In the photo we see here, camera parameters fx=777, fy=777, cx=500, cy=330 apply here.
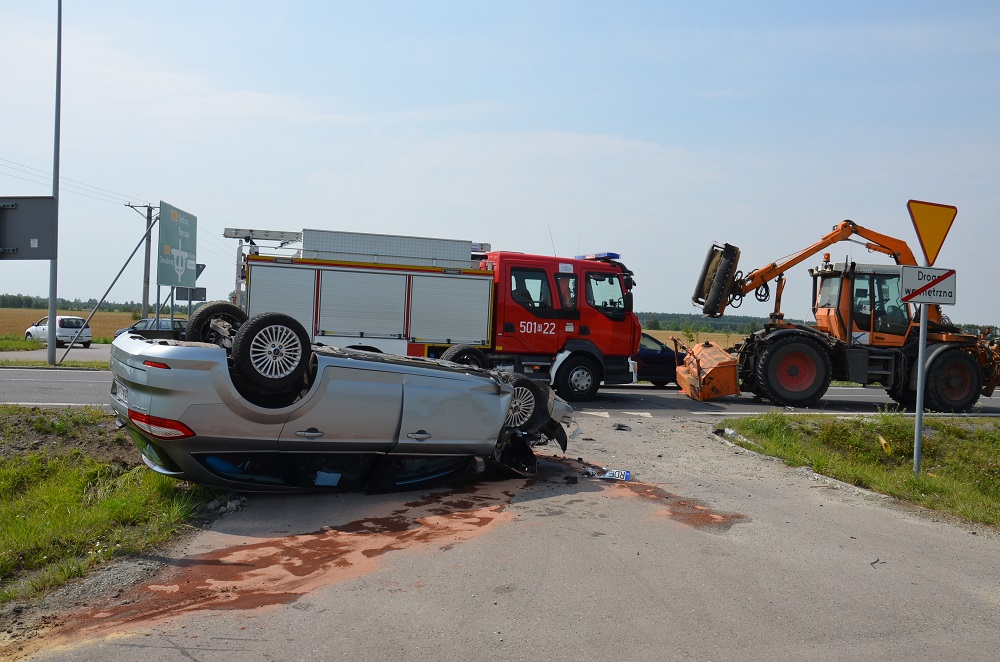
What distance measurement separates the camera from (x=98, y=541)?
5.78 m

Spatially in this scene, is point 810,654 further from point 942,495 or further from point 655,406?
point 655,406

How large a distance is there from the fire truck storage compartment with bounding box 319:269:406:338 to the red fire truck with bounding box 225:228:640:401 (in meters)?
0.02

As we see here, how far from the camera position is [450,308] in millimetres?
15203

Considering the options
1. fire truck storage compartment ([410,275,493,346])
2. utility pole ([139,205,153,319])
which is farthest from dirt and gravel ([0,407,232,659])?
utility pole ([139,205,153,319])

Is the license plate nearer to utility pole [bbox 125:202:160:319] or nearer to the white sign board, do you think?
the white sign board

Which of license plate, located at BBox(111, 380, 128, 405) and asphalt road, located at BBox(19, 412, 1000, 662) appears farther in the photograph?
license plate, located at BBox(111, 380, 128, 405)

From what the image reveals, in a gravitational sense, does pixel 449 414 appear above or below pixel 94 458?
above

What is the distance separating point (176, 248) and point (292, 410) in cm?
1681

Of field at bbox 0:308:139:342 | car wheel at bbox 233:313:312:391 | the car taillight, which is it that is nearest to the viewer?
the car taillight

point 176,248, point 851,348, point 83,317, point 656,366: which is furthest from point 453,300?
point 83,317

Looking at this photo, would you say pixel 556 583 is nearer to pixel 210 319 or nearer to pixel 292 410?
pixel 292 410

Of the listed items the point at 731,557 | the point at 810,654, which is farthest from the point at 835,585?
the point at 810,654

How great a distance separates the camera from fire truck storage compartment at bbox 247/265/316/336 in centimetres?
1448

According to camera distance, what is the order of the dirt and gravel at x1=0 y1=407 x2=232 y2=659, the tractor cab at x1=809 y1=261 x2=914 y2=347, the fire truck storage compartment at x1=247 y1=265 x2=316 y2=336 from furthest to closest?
1. the tractor cab at x1=809 y1=261 x2=914 y2=347
2. the fire truck storage compartment at x1=247 y1=265 x2=316 y2=336
3. the dirt and gravel at x1=0 y1=407 x2=232 y2=659
